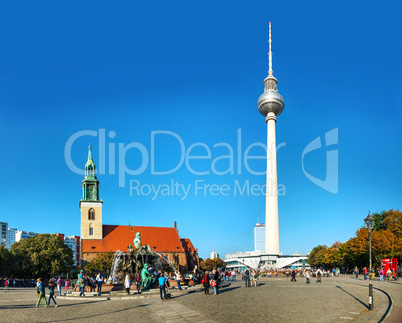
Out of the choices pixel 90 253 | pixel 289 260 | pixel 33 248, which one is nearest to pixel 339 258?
pixel 289 260

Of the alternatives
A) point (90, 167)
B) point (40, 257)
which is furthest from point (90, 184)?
point (40, 257)

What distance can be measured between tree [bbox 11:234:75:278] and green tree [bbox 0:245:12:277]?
1646 mm

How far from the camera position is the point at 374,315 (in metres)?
16.5

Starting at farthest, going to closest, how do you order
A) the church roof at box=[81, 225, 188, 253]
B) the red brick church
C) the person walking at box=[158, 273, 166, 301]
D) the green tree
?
the church roof at box=[81, 225, 188, 253], the red brick church, the green tree, the person walking at box=[158, 273, 166, 301]

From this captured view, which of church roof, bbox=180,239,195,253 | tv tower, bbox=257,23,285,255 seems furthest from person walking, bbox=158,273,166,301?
church roof, bbox=180,239,195,253

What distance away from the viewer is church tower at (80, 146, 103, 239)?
99.5m

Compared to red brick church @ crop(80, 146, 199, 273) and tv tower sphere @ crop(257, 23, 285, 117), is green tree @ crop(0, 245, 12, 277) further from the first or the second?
tv tower sphere @ crop(257, 23, 285, 117)

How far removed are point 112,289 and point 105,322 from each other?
18807 mm

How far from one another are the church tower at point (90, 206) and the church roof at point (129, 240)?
224 cm

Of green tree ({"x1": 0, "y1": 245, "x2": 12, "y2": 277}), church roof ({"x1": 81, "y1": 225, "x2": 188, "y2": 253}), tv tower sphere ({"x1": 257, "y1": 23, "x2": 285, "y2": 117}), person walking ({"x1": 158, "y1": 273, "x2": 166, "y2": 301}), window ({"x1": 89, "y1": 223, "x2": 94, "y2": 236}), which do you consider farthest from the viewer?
tv tower sphere ({"x1": 257, "y1": 23, "x2": 285, "y2": 117})

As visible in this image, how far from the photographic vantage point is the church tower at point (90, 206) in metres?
99.5

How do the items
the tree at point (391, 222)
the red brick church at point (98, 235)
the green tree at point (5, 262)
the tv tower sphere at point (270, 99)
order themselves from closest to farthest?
the green tree at point (5, 262), the tree at point (391, 222), the red brick church at point (98, 235), the tv tower sphere at point (270, 99)

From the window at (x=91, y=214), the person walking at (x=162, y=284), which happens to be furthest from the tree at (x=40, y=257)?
the person walking at (x=162, y=284)

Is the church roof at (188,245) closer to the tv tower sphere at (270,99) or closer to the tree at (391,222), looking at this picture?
the tv tower sphere at (270,99)
